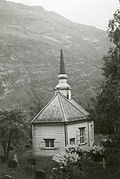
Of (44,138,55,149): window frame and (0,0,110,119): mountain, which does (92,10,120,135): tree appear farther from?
(0,0,110,119): mountain

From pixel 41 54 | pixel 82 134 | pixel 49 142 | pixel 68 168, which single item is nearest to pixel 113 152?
pixel 68 168

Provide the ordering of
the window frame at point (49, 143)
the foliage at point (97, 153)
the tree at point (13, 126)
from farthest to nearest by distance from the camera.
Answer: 1. the window frame at point (49, 143)
2. the tree at point (13, 126)
3. the foliage at point (97, 153)

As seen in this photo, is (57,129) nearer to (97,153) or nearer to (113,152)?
(97,153)

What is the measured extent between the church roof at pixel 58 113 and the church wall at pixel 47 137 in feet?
→ 2.06

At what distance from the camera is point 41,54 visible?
396 feet

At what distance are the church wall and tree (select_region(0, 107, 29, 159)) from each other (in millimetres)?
3968

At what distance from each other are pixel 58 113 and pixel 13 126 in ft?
22.2

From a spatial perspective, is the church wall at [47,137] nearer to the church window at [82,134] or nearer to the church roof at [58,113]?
the church roof at [58,113]

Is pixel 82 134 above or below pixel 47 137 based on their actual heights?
above

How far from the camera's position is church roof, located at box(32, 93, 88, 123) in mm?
30850

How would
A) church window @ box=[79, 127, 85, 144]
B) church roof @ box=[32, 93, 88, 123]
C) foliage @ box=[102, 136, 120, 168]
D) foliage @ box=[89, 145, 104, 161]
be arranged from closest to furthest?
1. foliage @ box=[102, 136, 120, 168]
2. foliage @ box=[89, 145, 104, 161]
3. church roof @ box=[32, 93, 88, 123]
4. church window @ box=[79, 127, 85, 144]

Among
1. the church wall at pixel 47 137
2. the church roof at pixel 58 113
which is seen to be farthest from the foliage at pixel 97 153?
the church roof at pixel 58 113

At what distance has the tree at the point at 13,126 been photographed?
25953mm

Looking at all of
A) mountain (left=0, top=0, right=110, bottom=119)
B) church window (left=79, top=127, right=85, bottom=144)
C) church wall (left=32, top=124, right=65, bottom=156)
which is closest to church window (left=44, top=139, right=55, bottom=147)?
church wall (left=32, top=124, right=65, bottom=156)
